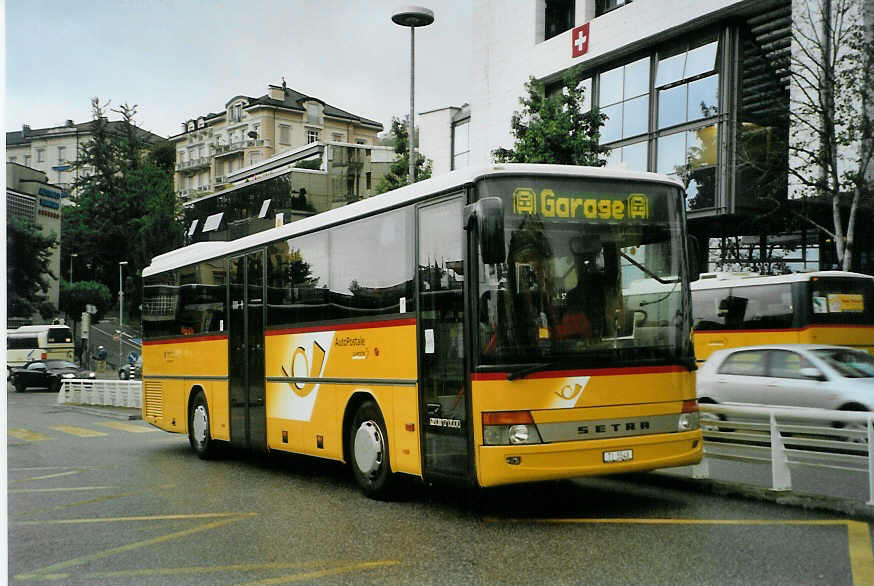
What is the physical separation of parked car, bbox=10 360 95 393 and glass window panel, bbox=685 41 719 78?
72.2ft

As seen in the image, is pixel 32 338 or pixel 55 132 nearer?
pixel 55 132

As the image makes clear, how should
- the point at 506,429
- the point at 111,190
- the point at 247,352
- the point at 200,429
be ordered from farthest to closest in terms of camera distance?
the point at 200,429 < the point at 247,352 < the point at 111,190 < the point at 506,429

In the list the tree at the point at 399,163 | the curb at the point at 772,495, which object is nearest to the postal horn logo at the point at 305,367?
the curb at the point at 772,495

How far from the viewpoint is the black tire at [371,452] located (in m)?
9.41

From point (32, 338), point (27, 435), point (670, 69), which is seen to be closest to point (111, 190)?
point (32, 338)

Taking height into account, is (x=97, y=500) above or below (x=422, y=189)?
below

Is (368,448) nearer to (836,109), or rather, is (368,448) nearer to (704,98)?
(836,109)

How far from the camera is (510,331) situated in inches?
313

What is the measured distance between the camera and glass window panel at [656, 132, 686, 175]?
97.1 ft

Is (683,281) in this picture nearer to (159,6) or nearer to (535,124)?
(159,6)

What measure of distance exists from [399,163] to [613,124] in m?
7.72

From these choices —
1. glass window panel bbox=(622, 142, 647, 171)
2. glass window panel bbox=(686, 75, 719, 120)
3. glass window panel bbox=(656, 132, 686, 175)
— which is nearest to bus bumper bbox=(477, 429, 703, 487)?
glass window panel bbox=(686, 75, 719, 120)

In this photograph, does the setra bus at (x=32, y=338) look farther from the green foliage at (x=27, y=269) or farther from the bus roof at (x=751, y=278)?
the bus roof at (x=751, y=278)

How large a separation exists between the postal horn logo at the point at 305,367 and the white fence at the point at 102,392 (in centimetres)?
1895
